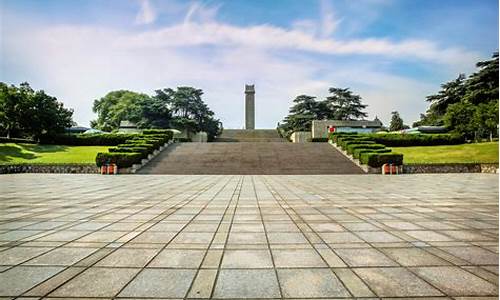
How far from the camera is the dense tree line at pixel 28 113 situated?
32.2 metres

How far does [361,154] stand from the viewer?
2217 centimetres

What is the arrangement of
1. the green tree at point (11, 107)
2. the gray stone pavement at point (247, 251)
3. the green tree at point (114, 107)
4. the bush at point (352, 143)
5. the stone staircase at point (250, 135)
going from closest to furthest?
the gray stone pavement at point (247, 251)
the bush at point (352, 143)
the green tree at point (11, 107)
the stone staircase at point (250, 135)
the green tree at point (114, 107)

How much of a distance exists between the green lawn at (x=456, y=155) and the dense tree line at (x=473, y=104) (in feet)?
12.8

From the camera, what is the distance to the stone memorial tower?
58.7 m

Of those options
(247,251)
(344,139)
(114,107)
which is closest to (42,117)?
(114,107)

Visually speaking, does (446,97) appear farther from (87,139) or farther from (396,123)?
(87,139)

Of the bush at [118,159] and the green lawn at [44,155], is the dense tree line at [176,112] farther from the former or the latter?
the bush at [118,159]

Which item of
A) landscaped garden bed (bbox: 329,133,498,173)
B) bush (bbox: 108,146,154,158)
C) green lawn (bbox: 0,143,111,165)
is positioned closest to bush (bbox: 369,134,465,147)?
landscaped garden bed (bbox: 329,133,498,173)

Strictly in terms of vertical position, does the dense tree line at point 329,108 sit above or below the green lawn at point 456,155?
above

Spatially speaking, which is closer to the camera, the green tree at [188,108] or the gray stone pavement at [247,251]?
the gray stone pavement at [247,251]

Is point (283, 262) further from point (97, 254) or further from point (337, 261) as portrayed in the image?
point (97, 254)

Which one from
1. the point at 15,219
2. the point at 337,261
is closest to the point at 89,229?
the point at 15,219

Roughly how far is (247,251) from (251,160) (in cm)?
1998

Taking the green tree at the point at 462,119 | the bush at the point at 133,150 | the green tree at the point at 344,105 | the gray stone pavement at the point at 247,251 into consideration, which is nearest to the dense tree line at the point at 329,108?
the green tree at the point at 344,105
